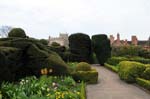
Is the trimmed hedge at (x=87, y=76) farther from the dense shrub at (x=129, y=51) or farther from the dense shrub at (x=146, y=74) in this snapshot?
the dense shrub at (x=129, y=51)

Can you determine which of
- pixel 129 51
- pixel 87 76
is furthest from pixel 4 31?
pixel 87 76

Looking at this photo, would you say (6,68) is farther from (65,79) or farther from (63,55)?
(63,55)

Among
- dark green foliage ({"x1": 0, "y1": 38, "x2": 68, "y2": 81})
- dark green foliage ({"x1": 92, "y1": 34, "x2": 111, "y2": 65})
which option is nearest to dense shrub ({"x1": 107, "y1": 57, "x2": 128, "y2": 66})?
dark green foliage ({"x1": 92, "y1": 34, "x2": 111, "y2": 65})

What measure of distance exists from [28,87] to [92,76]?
10482mm

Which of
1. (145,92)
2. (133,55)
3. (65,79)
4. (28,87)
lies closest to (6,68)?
(28,87)

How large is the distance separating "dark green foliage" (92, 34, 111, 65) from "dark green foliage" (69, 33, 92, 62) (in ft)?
4.67

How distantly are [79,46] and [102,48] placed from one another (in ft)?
10.7

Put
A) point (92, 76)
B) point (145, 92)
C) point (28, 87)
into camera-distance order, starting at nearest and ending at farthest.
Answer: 1. point (28, 87)
2. point (145, 92)
3. point (92, 76)

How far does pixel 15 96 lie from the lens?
13.4m

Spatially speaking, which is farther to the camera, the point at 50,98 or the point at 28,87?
the point at 28,87

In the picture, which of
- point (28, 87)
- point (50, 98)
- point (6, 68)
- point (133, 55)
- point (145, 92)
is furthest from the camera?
point (133, 55)

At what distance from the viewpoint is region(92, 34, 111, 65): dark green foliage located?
44406mm

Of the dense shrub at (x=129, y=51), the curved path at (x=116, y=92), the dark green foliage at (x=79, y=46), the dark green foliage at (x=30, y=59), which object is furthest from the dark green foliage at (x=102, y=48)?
the dark green foliage at (x=30, y=59)

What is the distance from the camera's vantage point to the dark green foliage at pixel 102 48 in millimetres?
44406
